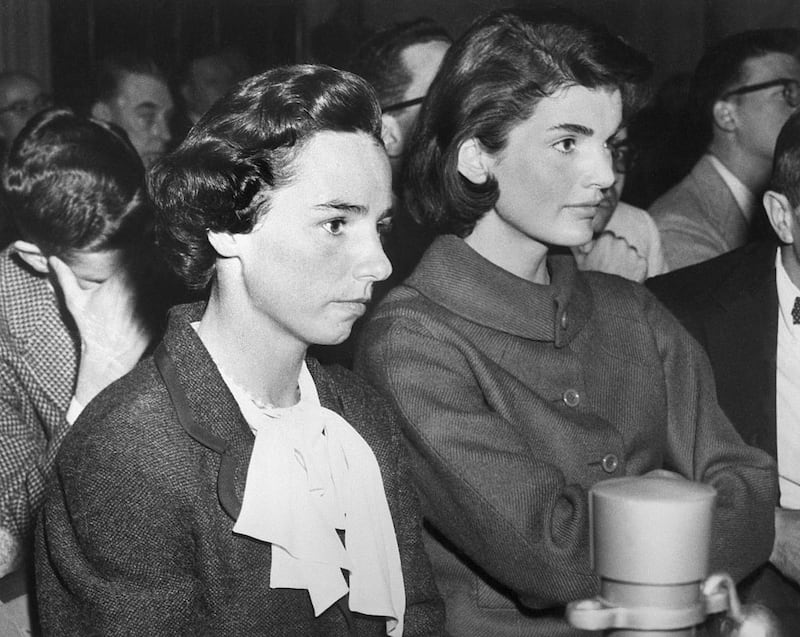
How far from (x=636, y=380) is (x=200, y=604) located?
85 cm

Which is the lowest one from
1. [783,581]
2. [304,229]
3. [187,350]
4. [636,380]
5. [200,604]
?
[783,581]

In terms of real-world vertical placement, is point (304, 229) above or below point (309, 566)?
above

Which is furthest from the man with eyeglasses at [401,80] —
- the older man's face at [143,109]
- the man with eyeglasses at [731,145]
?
the man with eyeglasses at [731,145]

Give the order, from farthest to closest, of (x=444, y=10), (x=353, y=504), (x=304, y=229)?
(x=444, y=10)
(x=353, y=504)
(x=304, y=229)

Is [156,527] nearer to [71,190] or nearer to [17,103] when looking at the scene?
[71,190]

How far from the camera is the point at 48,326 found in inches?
75.7

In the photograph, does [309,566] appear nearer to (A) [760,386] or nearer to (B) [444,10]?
(A) [760,386]

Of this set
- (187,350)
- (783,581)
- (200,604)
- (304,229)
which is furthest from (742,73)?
(200,604)

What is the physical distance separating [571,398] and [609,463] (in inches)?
4.9

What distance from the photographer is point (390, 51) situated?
2.25m

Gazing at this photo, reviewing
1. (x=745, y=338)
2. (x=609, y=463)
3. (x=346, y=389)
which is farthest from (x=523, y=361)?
(x=745, y=338)

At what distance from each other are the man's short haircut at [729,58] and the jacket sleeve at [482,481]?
109 centimetres

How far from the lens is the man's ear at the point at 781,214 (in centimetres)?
223

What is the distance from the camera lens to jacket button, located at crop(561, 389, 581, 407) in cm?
191
